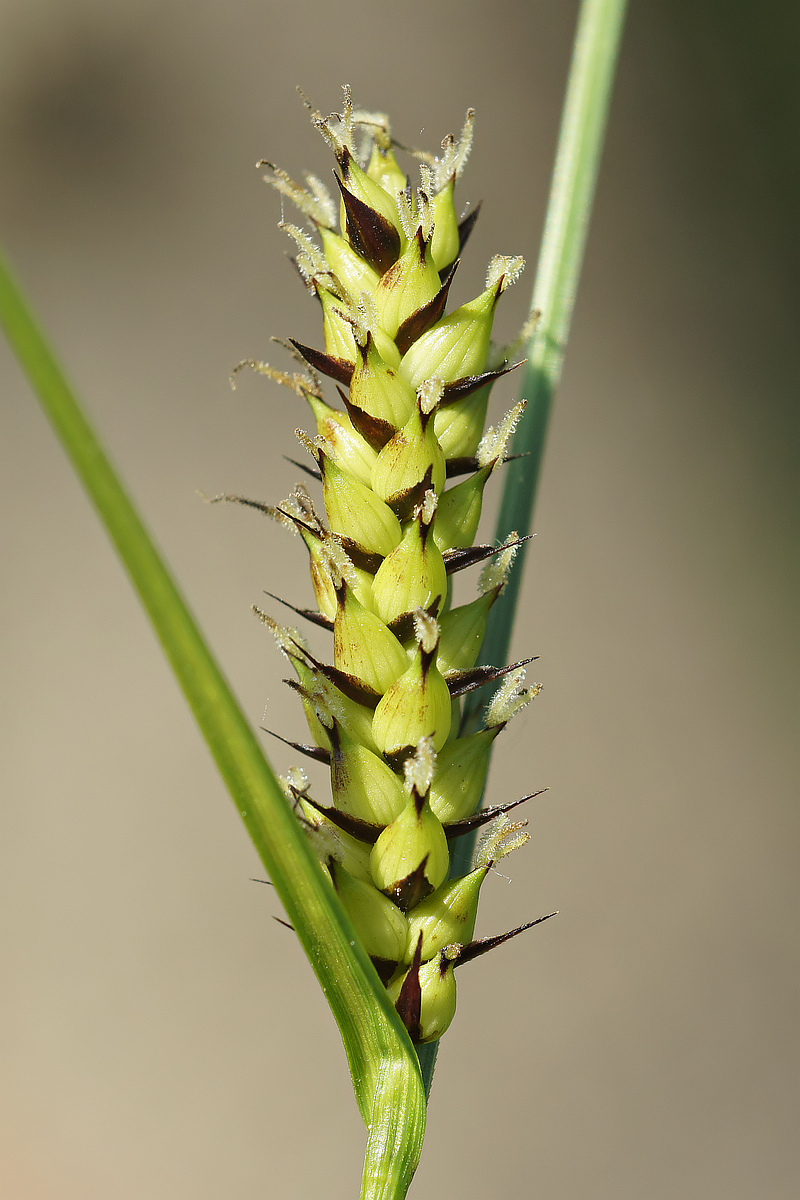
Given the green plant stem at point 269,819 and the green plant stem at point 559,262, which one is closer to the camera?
the green plant stem at point 269,819

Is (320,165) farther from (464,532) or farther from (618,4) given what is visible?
(464,532)

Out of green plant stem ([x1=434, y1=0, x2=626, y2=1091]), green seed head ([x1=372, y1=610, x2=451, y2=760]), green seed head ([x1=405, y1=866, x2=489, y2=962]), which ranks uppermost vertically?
green plant stem ([x1=434, y1=0, x2=626, y2=1091])

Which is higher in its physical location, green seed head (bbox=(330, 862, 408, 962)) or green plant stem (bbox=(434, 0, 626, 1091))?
green plant stem (bbox=(434, 0, 626, 1091))

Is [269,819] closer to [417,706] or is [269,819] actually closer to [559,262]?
[417,706]

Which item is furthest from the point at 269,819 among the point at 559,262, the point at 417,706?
the point at 559,262

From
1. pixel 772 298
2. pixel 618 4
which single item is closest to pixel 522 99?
pixel 772 298
